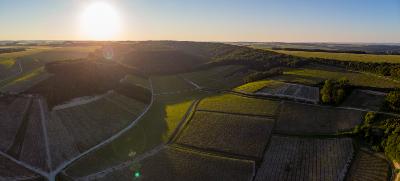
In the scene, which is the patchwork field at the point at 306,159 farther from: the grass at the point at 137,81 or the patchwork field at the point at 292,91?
the grass at the point at 137,81

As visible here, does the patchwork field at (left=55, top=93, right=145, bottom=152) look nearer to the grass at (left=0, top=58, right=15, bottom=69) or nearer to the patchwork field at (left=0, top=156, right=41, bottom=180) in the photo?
the patchwork field at (left=0, top=156, right=41, bottom=180)

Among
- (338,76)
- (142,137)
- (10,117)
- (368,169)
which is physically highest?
(338,76)

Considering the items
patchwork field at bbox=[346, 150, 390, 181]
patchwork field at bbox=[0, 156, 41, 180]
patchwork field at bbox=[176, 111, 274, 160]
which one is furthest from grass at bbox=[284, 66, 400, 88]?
patchwork field at bbox=[0, 156, 41, 180]

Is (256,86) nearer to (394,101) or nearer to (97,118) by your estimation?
(394,101)

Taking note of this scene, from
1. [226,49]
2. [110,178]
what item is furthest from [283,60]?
[110,178]

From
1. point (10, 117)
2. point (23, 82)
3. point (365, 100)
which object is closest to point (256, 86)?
point (365, 100)

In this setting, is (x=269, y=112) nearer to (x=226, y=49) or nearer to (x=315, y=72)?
(x=315, y=72)

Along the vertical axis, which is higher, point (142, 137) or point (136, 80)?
point (136, 80)
